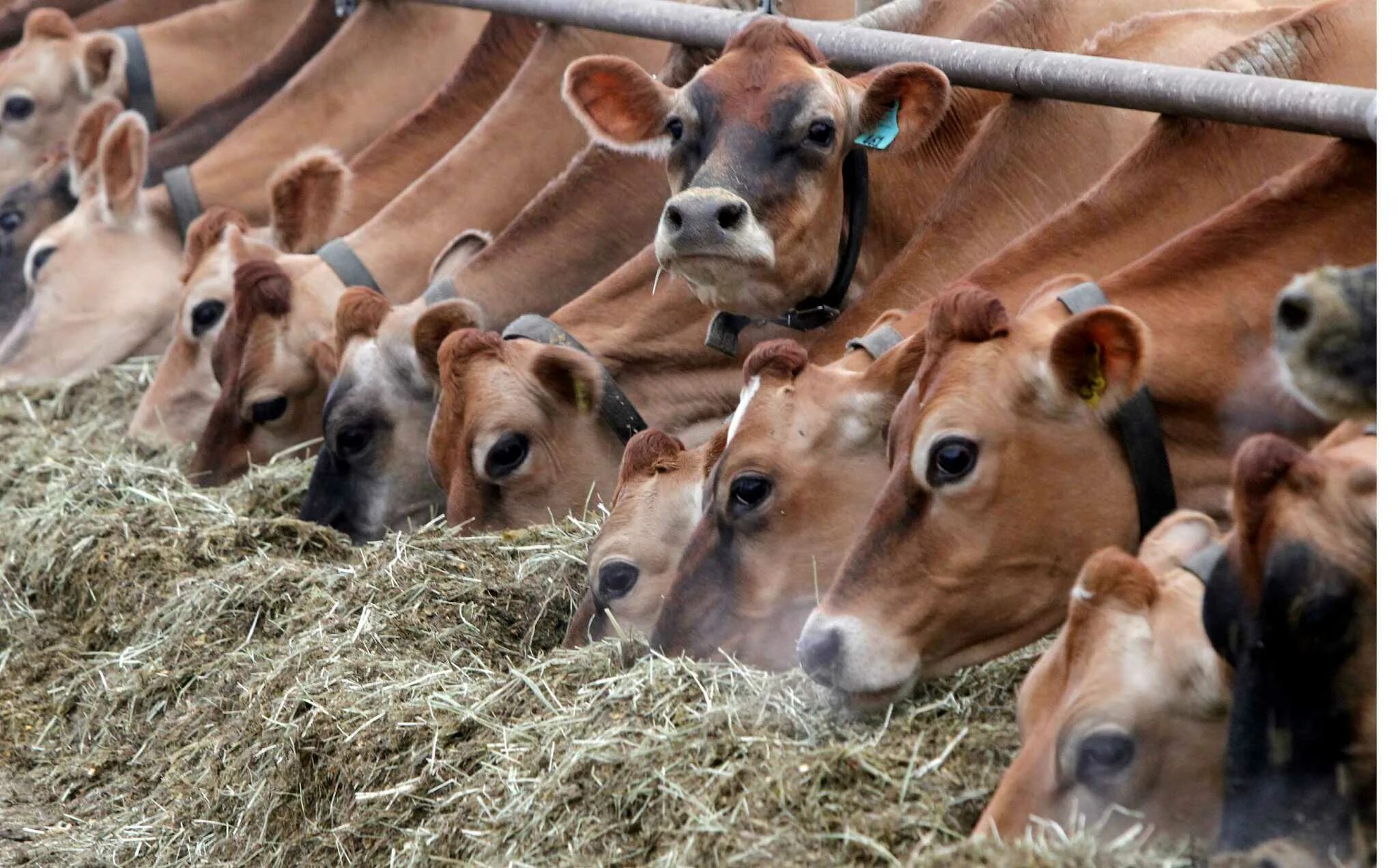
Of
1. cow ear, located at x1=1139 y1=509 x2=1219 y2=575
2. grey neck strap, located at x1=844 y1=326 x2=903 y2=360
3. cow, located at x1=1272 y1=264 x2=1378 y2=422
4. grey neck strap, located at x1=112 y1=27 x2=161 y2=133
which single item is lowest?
grey neck strap, located at x1=112 y1=27 x2=161 y2=133

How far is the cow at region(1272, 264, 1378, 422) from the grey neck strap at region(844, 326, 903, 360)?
1.52 meters

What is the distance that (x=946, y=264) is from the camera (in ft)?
18.8

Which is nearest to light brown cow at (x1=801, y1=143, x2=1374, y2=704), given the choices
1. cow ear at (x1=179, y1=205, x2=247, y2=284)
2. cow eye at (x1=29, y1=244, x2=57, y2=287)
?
cow ear at (x1=179, y1=205, x2=247, y2=284)

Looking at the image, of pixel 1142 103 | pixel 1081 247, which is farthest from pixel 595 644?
pixel 1142 103

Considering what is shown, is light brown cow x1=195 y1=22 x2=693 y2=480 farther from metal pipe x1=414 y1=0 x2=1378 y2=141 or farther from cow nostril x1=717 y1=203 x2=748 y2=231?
cow nostril x1=717 y1=203 x2=748 y2=231

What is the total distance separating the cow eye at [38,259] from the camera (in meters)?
9.16

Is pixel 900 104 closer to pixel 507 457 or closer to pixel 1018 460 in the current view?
pixel 507 457

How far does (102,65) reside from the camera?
33.6ft

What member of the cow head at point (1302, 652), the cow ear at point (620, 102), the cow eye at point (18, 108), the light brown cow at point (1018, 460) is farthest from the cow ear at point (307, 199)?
the cow head at point (1302, 652)

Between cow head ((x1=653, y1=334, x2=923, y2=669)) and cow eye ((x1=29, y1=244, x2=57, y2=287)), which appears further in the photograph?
cow eye ((x1=29, y1=244, x2=57, y2=287))

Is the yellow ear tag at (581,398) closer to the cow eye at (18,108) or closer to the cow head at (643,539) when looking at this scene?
the cow head at (643,539)

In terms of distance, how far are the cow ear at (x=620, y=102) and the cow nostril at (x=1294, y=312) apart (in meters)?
2.91

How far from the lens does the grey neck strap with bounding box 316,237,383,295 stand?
25.1ft

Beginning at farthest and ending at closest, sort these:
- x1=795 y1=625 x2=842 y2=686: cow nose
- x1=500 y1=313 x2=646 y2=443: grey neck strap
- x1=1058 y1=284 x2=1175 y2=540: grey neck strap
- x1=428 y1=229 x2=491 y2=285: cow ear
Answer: x1=428 y1=229 x2=491 y2=285: cow ear < x1=500 y1=313 x2=646 y2=443: grey neck strap < x1=1058 y1=284 x2=1175 y2=540: grey neck strap < x1=795 y1=625 x2=842 y2=686: cow nose
